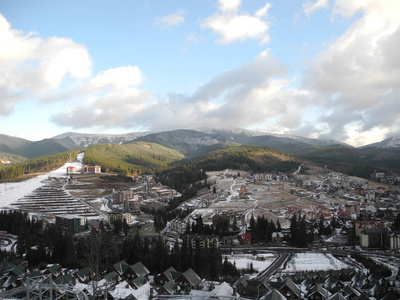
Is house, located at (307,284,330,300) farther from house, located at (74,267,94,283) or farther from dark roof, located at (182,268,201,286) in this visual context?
house, located at (74,267,94,283)

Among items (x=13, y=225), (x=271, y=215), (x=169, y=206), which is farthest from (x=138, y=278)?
(x=169, y=206)

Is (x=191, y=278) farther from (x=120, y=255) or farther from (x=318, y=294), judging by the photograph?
(x=120, y=255)

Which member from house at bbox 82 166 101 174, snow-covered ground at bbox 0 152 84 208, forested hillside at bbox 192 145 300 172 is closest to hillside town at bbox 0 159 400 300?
house at bbox 82 166 101 174

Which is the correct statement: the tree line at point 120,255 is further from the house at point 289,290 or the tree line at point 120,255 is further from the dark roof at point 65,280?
the house at point 289,290

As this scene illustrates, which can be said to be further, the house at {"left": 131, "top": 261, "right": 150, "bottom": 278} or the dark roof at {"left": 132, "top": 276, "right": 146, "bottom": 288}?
the house at {"left": 131, "top": 261, "right": 150, "bottom": 278}

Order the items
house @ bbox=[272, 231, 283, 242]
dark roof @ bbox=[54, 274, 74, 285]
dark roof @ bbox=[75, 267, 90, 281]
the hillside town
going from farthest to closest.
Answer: house @ bbox=[272, 231, 283, 242] → dark roof @ bbox=[75, 267, 90, 281] → the hillside town → dark roof @ bbox=[54, 274, 74, 285]

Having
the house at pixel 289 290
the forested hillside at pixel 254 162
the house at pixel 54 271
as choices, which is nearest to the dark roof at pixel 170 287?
the house at pixel 289 290
